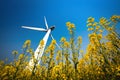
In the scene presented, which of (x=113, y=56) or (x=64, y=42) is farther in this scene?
(x=64, y=42)

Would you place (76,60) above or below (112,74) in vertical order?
above

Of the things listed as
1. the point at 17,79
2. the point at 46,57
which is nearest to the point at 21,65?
the point at 17,79

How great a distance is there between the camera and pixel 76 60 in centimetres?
1311

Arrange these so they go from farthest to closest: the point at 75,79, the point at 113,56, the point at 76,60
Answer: the point at 76,60 < the point at 75,79 < the point at 113,56

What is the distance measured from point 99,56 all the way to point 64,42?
463 centimetres

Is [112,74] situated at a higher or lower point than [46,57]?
lower

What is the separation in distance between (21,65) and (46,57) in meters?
5.16

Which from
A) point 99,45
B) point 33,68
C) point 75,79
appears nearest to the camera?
point 99,45

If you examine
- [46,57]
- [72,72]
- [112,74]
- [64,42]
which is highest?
[64,42]

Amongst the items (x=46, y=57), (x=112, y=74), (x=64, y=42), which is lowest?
(x=112, y=74)

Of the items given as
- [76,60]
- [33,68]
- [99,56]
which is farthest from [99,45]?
[33,68]

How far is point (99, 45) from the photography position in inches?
403

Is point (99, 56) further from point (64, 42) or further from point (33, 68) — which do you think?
point (33, 68)

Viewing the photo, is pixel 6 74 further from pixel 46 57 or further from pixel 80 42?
pixel 80 42
